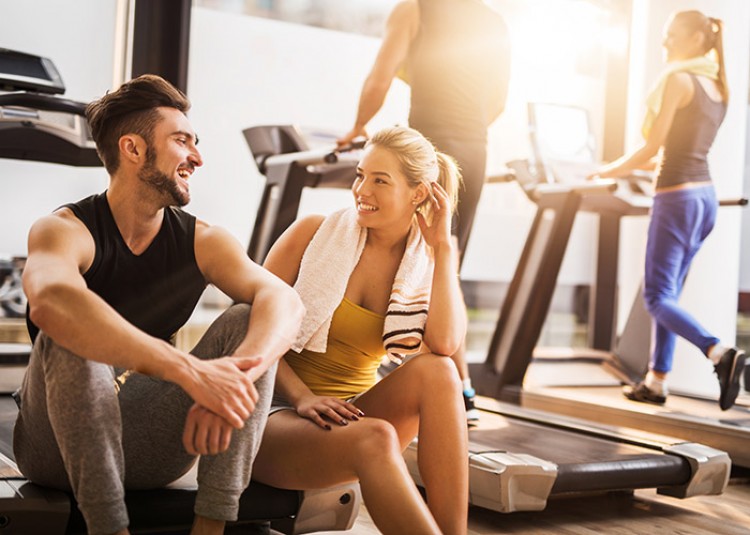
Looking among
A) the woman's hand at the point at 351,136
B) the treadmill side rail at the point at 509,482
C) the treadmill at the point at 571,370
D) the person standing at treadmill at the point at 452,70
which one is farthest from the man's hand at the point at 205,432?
the treadmill at the point at 571,370

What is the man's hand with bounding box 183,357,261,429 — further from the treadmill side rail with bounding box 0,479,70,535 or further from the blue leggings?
the blue leggings

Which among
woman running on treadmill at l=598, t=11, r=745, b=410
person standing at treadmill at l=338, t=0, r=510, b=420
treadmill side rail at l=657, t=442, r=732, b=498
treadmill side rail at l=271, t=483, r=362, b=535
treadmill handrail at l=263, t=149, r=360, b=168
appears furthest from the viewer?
woman running on treadmill at l=598, t=11, r=745, b=410

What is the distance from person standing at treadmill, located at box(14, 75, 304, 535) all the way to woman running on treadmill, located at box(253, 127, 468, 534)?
19cm

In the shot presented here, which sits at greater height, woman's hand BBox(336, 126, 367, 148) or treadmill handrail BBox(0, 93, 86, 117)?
treadmill handrail BBox(0, 93, 86, 117)

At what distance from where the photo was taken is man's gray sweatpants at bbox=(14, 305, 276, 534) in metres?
1.43

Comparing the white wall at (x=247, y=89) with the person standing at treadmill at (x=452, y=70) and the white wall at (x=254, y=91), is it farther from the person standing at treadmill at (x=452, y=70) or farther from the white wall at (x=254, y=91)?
the person standing at treadmill at (x=452, y=70)

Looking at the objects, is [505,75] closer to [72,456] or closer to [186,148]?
[186,148]

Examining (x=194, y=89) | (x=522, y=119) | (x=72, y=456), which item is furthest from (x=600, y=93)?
(x=72, y=456)

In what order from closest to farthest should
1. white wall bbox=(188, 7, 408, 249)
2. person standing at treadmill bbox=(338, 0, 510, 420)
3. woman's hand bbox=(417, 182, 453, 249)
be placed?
woman's hand bbox=(417, 182, 453, 249)
person standing at treadmill bbox=(338, 0, 510, 420)
white wall bbox=(188, 7, 408, 249)

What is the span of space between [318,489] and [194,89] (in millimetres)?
2820

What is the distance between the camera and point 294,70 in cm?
442

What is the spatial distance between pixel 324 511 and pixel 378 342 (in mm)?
367

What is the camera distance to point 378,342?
1.91 m

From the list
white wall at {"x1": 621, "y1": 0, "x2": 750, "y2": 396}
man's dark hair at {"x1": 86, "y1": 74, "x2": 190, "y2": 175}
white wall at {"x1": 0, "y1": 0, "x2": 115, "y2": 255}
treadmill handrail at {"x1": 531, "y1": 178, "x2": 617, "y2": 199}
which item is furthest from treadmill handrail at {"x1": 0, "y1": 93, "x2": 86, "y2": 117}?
white wall at {"x1": 621, "y1": 0, "x2": 750, "y2": 396}
